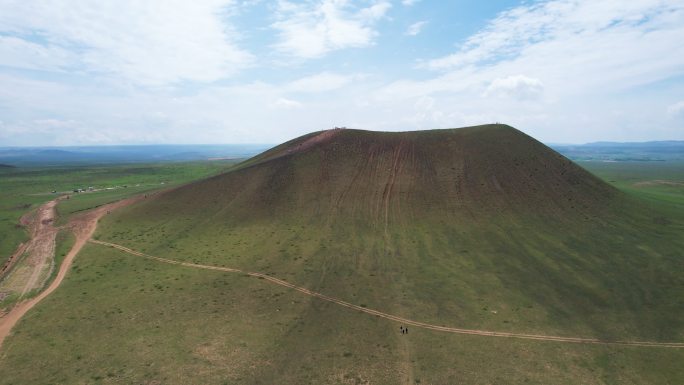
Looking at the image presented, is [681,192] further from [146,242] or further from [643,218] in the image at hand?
[146,242]

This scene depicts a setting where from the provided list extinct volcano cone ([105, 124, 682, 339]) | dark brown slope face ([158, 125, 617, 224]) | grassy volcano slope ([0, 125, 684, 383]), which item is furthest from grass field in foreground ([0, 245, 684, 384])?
dark brown slope face ([158, 125, 617, 224])

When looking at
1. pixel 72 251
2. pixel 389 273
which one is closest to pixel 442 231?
pixel 389 273

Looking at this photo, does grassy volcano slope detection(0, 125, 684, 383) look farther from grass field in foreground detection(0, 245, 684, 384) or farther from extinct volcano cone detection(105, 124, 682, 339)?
extinct volcano cone detection(105, 124, 682, 339)

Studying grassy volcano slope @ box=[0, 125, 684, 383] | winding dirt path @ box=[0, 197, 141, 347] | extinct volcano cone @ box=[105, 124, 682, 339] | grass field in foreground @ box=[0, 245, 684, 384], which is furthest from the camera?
extinct volcano cone @ box=[105, 124, 682, 339]

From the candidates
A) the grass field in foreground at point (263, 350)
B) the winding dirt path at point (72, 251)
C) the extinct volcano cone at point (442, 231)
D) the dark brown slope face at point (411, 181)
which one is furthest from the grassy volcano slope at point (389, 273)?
the winding dirt path at point (72, 251)

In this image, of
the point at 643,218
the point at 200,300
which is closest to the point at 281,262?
the point at 200,300

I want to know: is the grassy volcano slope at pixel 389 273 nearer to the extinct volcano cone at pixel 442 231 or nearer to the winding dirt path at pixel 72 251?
the extinct volcano cone at pixel 442 231
